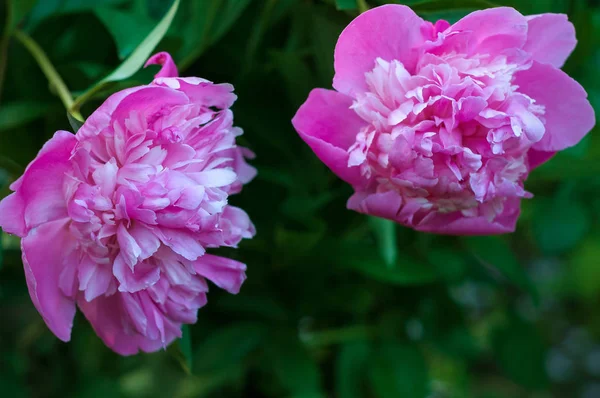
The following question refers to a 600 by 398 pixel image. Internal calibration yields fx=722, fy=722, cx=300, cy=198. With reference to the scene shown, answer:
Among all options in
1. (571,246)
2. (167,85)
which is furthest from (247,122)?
(571,246)

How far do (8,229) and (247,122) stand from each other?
0.19 m

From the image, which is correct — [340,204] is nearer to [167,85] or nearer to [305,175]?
[305,175]

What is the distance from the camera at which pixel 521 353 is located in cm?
63

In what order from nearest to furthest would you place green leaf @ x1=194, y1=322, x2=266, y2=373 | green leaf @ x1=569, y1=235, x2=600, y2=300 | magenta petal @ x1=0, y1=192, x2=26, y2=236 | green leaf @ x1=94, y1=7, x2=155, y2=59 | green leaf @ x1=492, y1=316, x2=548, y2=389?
magenta petal @ x1=0, y1=192, x2=26, y2=236 → green leaf @ x1=94, y1=7, x2=155, y2=59 → green leaf @ x1=194, y1=322, x2=266, y2=373 → green leaf @ x1=492, y1=316, x2=548, y2=389 → green leaf @ x1=569, y1=235, x2=600, y2=300

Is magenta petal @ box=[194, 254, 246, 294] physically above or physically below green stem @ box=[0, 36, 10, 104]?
below

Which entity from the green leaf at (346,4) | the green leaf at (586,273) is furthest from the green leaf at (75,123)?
the green leaf at (586,273)

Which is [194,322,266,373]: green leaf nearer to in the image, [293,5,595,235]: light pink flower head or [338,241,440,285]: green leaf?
[338,241,440,285]: green leaf

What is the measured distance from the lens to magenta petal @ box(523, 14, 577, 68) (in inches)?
11.6

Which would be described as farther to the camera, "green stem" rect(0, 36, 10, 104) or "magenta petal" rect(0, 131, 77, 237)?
"green stem" rect(0, 36, 10, 104)

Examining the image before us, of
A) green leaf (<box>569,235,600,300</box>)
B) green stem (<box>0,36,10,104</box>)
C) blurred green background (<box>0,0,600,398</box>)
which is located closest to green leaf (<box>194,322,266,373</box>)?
blurred green background (<box>0,0,600,398</box>)

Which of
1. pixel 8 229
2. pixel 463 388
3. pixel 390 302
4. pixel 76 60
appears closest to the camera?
pixel 8 229

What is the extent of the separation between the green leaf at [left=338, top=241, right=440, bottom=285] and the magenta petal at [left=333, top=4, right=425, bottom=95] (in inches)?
7.2

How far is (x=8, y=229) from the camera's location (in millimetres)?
259

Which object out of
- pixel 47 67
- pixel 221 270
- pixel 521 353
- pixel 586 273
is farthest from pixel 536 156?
pixel 586 273
